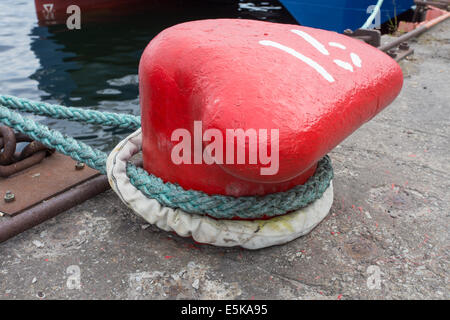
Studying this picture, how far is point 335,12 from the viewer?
20.9ft

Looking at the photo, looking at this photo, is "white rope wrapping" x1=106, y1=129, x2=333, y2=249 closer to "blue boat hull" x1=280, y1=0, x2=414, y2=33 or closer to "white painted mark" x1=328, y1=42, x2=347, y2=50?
"white painted mark" x1=328, y1=42, x2=347, y2=50

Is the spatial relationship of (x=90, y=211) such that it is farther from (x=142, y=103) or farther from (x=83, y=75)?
(x=83, y=75)

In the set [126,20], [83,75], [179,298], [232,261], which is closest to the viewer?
[179,298]

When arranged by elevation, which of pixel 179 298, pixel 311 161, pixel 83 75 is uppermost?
pixel 311 161

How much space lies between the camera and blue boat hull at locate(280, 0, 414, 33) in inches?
246

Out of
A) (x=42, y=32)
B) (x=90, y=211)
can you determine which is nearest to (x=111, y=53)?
(x=42, y=32)

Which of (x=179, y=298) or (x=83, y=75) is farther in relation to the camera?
(x=83, y=75)

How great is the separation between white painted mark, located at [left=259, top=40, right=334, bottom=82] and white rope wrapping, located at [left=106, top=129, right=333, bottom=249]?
0.45 m

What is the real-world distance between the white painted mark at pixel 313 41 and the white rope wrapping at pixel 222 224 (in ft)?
1.58

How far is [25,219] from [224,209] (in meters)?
0.67

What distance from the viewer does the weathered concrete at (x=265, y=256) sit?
3.71ft

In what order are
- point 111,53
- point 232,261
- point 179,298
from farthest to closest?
point 111,53, point 232,261, point 179,298

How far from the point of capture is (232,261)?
1.23 metres

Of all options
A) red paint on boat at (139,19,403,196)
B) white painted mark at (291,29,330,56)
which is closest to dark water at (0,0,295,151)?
red paint on boat at (139,19,403,196)
